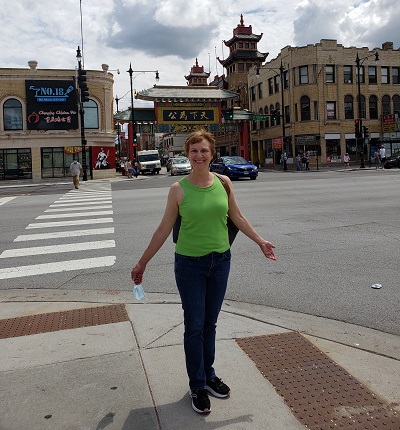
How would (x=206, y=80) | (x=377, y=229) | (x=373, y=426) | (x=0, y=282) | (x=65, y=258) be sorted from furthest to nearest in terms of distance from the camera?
1. (x=206, y=80)
2. (x=377, y=229)
3. (x=65, y=258)
4. (x=0, y=282)
5. (x=373, y=426)

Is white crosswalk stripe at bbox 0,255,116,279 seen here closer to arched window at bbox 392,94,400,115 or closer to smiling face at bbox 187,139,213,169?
smiling face at bbox 187,139,213,169

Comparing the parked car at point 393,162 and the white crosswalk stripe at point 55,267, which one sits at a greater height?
the parked car at point 393,162

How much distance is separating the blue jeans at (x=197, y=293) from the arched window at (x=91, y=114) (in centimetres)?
4129

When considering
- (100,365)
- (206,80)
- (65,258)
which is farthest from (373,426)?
(206,80)

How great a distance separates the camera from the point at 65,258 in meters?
8.23

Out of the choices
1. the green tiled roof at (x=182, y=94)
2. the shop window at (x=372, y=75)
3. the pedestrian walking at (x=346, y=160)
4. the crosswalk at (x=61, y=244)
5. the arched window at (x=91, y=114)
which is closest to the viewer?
the crosswalk at (x=61, y=244)

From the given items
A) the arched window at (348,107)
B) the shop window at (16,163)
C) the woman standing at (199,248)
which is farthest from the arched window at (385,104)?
the woman standing at (199,248)

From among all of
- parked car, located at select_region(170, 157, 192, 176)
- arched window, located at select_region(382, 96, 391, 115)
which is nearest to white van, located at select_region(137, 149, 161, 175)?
parked car, located at select_region(170, 157, 192, 176)

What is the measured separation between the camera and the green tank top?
3197 mm

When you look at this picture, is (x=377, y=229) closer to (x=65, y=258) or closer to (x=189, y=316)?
(x=65, y=258)

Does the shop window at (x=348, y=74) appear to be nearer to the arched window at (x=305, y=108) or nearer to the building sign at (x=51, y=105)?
the arched window at (x=305, y=108)

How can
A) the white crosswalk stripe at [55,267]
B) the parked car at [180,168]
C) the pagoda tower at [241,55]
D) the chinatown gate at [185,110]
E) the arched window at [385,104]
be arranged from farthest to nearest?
the pagoda tower at [241,55]
the arched window at [385,104]
the chinatown gate at [185,110]
the parked car at [180,168]
the white crosswalk stripe at [55,267]

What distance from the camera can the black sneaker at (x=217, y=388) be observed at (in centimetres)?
338

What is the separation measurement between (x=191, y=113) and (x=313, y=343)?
47003mm
